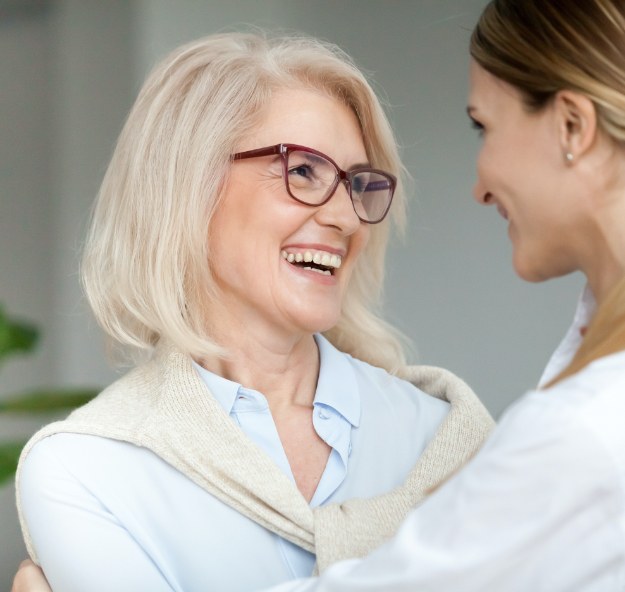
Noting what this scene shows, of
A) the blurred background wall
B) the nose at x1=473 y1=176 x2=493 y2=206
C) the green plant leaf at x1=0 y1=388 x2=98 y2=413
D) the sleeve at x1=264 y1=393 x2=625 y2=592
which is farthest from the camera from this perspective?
the green plant leaf at x1=0 y1=388 x2=98 y2=413

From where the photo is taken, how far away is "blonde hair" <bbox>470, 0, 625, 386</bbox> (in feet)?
4.03

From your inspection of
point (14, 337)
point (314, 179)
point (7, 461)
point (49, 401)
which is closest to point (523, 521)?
point (314, 179)

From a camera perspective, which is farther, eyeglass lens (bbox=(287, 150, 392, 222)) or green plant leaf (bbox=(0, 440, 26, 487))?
green plant leaf (bbox=(0, 440, 26, 487))

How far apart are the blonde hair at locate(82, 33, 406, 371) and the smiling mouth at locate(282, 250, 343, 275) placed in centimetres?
16

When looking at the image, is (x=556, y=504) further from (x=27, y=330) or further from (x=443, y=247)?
(x=27, y=330)

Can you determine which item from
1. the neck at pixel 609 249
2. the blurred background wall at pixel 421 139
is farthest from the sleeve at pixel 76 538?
the blurred background wall at pixel 421 139

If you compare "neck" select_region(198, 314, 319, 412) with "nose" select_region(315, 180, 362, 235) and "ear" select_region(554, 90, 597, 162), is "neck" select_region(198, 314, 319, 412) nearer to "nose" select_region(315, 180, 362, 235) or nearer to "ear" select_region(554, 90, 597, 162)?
"nose" select_region(315, 180, 362, 235)

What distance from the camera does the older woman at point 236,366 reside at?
1729 millimetres

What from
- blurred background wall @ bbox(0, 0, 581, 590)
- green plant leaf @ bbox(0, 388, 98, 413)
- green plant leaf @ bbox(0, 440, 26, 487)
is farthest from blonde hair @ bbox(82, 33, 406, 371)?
green plant leaf @ bbox(0, 388, 98, 413)

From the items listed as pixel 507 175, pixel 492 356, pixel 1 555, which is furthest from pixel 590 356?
pixel 1 555

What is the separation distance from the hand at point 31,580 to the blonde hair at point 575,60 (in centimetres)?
99

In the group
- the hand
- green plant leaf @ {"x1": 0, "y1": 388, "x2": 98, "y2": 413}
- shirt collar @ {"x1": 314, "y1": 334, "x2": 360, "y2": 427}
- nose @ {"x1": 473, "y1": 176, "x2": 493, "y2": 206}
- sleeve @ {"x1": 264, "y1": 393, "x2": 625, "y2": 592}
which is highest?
nose @ {"x1": 473, "y1": 176, "x2": 493, "y2": 206}

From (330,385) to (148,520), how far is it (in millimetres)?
475

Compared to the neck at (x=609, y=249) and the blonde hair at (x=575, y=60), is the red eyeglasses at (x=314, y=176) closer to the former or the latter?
the blonde hair at (x=575, y=60)
